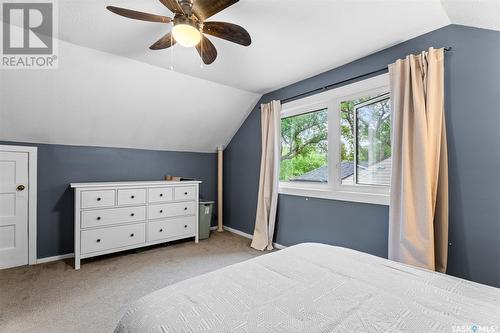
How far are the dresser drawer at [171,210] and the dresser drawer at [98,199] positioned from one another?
1.61 ft

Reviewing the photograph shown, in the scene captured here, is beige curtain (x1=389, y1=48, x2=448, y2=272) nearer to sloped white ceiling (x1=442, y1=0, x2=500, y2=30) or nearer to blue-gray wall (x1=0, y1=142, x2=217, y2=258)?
sloped white ceiling (x1=442, y1=0, x2=500, y2=30)

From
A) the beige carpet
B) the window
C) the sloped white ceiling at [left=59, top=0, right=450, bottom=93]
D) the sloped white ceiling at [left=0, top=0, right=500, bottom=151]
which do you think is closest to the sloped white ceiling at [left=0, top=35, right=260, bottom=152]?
the sloped white ceiling at [left=0, top=0, right=500, bottom=151]

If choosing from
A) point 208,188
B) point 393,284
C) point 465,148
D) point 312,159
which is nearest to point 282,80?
point 312,159

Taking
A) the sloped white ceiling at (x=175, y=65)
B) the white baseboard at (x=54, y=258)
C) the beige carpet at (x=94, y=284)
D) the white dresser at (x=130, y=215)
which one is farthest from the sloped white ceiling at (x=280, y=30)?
the white baseboard at (x=54, y=258)

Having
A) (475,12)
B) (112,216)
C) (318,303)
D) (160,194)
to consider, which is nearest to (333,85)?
(475,12)

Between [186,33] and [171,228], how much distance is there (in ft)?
8.55

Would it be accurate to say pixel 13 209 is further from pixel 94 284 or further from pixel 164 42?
pixel 164 42

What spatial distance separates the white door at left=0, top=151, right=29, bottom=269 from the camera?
8.53ft

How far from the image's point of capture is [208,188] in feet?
14.3

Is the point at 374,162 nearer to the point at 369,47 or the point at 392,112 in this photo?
the point at 392,112

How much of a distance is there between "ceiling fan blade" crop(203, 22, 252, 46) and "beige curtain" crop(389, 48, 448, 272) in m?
1.42

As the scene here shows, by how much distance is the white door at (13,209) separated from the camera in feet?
8.53

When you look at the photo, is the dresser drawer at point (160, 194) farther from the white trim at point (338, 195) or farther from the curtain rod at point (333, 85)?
the curtain rod at point (333, 85)

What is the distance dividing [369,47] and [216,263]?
112 inches
